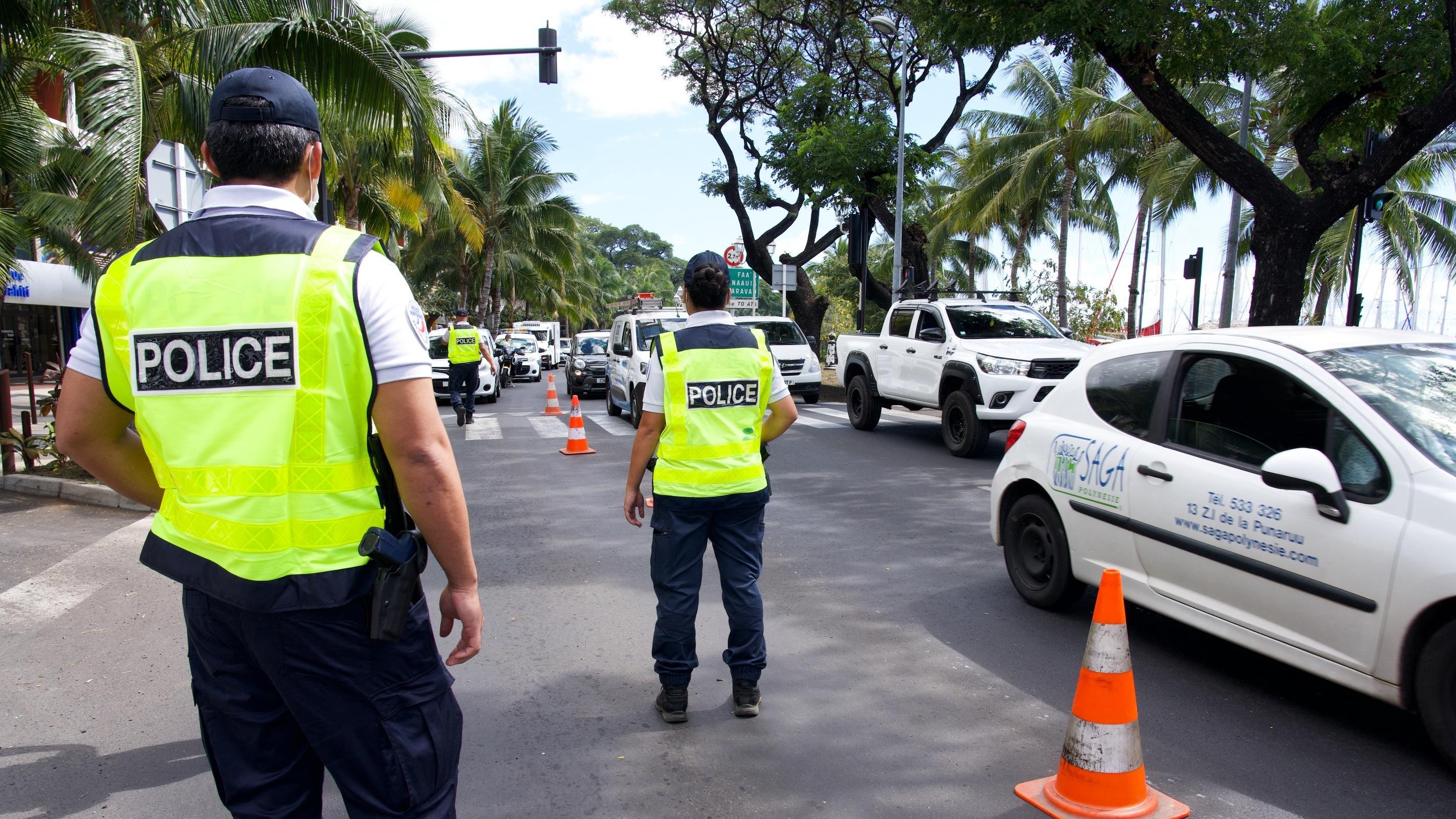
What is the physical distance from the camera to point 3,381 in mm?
9477

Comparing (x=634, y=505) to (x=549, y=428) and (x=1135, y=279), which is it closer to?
(x=549, y=428)

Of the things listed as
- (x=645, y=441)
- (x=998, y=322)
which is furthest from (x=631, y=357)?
(x=645, y=441)

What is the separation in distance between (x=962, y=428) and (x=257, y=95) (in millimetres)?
10041

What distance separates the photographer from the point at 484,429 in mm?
14906

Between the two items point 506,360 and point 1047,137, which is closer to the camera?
point 506,360

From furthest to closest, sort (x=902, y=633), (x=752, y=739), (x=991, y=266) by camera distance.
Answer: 1. (x=991, y=266)
2. (x=902, y=633)
3. (x=752, y=739)

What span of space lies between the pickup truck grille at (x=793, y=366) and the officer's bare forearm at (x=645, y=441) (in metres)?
13.2

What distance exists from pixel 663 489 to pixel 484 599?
223 centimetres

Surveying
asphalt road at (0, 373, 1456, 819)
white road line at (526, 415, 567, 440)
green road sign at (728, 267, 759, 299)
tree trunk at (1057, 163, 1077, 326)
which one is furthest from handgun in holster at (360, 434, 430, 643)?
tree trunk at (1057, 163, 1077, 326)

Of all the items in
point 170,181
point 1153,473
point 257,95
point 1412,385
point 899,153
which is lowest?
point 1153,473

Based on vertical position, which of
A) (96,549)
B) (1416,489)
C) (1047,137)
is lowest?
(96,549)

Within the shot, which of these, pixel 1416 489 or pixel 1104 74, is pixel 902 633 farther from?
pixel 1104 74

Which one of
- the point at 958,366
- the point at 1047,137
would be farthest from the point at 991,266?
the point at 958,366

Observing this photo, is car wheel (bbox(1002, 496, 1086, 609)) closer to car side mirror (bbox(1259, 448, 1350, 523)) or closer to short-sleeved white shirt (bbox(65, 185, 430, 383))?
car side mirror (bbox(1259, 448, 1350, 523))
